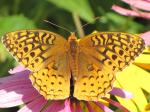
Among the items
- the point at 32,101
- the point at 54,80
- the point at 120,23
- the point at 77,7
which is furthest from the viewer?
the point at 120,23

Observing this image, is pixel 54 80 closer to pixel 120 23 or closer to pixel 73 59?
pixel 73 59

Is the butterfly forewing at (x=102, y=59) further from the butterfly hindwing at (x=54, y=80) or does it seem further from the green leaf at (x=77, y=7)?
the green leaf at (x=77, y=7)

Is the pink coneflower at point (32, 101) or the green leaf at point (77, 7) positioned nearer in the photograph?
the pink coneflower at point (32, 101)

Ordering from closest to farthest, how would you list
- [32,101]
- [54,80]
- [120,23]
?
[54,80] → [32,101] → [120,23]

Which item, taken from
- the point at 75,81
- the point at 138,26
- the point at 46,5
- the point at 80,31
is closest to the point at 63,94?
the point at 75,81

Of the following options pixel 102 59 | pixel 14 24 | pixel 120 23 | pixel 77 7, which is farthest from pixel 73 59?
pixel 120 23

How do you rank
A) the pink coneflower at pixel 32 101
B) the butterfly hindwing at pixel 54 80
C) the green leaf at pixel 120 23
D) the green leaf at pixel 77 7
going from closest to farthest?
the butterfly hindwing at pixel 54 80 → the pink coneflower at pixel 32 101 → the green leaf at pixel 77 7 → the green leaf at pixel 120 23

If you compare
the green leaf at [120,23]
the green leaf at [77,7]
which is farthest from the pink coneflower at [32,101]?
the green leaf at [120,23]
